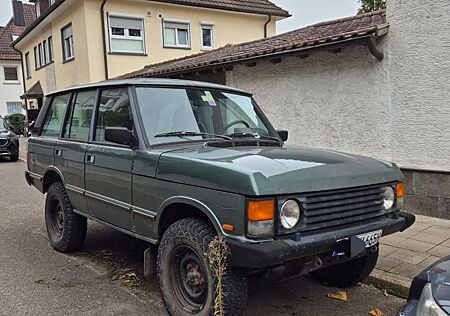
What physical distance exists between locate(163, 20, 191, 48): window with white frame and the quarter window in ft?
2.61

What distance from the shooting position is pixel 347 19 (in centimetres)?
839

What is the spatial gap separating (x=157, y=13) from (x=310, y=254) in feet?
56.1

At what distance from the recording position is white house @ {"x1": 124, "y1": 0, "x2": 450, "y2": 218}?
5766mm

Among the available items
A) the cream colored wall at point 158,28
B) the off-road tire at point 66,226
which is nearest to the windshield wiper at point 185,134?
the off-road tire at point 66,226

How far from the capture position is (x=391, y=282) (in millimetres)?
3871

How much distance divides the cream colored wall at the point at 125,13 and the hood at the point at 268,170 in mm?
14530

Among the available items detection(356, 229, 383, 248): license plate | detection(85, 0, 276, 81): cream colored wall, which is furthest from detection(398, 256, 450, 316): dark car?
detection(85, 0, 276, 81): cream colored wall

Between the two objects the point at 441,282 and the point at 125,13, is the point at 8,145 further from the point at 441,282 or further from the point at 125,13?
the point at 441,282

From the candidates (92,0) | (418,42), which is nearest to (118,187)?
(418,42)

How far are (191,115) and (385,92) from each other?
365 cm

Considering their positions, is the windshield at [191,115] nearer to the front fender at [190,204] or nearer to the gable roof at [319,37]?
the front fender at [190,204]

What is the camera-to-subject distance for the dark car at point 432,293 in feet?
6.69

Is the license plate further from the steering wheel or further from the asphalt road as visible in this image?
the steering wheel

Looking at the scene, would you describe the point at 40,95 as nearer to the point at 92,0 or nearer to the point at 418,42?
the point at 92,0
